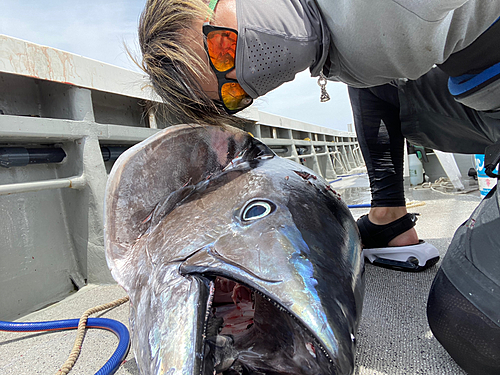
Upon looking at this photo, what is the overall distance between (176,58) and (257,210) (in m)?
0.55

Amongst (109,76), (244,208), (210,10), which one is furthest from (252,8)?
(109,76)

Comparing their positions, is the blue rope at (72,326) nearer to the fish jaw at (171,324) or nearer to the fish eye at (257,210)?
the fish jaw at (171,324)

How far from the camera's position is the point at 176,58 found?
98 centimetres

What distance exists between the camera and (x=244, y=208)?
904mm

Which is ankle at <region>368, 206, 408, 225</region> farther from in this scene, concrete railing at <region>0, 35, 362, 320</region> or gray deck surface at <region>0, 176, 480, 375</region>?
concrete railing at <region>0, 35, 362, 320</region>

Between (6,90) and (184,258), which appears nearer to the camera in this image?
(184,258)

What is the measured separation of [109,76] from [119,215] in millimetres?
1878

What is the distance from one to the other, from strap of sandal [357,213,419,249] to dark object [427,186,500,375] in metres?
0.61

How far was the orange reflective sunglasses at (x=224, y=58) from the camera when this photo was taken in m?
0.92

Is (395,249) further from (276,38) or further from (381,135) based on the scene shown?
(276,38)

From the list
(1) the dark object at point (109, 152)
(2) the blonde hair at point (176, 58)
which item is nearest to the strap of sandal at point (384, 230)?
(2) the blonde hair at point (176, 58)

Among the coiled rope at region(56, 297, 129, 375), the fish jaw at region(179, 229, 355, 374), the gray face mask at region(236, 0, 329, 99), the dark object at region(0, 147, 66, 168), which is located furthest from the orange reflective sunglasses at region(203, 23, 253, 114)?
the dark object at region(0, 147, 66, 168)

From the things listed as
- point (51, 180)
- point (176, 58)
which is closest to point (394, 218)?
point (176, 58)

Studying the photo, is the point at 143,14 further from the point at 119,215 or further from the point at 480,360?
the point at 480,360
